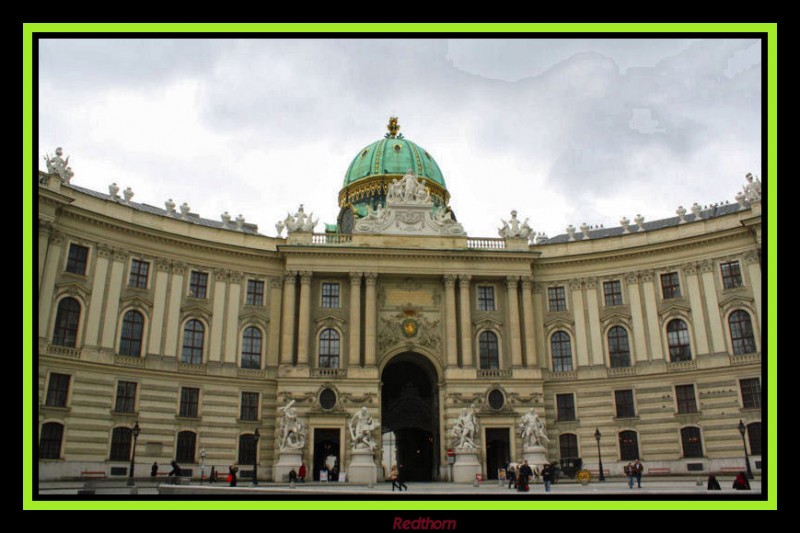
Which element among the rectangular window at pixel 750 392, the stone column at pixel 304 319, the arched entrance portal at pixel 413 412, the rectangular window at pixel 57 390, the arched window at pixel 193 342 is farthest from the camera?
the arched entrance portal at pixel 413 412

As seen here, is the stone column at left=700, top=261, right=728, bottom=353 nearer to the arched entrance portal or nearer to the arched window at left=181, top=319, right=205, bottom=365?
the arched entrance portal

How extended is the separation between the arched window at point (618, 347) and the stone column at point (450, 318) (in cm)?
1141

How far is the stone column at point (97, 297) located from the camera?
3731 centimetres

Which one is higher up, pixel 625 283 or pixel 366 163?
pixel 366 163

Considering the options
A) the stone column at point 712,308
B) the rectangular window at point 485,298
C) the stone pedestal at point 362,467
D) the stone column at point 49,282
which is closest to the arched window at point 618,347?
the stone column at point 712,308

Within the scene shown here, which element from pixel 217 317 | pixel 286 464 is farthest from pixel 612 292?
pixel 217 317

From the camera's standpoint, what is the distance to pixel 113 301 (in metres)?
38.8

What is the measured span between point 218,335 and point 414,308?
13.9 metres

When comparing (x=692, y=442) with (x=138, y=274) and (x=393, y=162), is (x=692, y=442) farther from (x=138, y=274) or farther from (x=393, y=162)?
(x=138, y=274)

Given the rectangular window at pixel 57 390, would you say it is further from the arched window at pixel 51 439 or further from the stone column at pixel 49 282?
the stone column at pixel 49 282

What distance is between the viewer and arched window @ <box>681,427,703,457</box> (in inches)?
1596

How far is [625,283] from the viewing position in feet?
151
